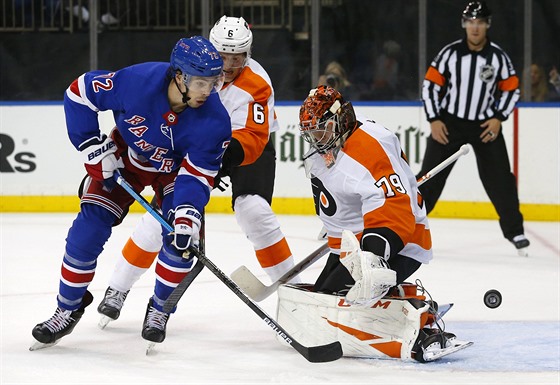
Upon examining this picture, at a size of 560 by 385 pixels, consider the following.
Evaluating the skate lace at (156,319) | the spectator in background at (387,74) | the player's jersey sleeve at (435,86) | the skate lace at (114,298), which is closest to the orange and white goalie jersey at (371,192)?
the skate lace at (156,319)

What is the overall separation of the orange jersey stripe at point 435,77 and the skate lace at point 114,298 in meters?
2.47

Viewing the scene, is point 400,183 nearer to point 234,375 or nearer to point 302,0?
point 234,375

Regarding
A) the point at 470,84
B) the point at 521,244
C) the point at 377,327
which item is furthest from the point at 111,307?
the point at 470,84

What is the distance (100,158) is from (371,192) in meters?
0.78

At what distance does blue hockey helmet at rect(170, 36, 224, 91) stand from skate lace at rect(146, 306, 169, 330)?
70 centimetres

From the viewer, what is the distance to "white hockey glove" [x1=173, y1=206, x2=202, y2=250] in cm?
323

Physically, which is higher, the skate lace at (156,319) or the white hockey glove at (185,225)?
the white hockey glove at (185,225)

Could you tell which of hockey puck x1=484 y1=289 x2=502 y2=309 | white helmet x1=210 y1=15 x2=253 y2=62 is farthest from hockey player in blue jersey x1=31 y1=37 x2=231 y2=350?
hockey puck x1=484 y1=289 x2=502 y2=309

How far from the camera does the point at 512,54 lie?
7219mm

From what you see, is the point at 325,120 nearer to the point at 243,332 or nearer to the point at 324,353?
the point at 324,353

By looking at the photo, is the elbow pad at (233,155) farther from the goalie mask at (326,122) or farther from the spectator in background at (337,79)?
the spectator in background at (337,79)

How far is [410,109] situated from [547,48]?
3.13 feet

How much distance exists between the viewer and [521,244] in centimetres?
559

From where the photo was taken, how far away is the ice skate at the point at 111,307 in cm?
381
